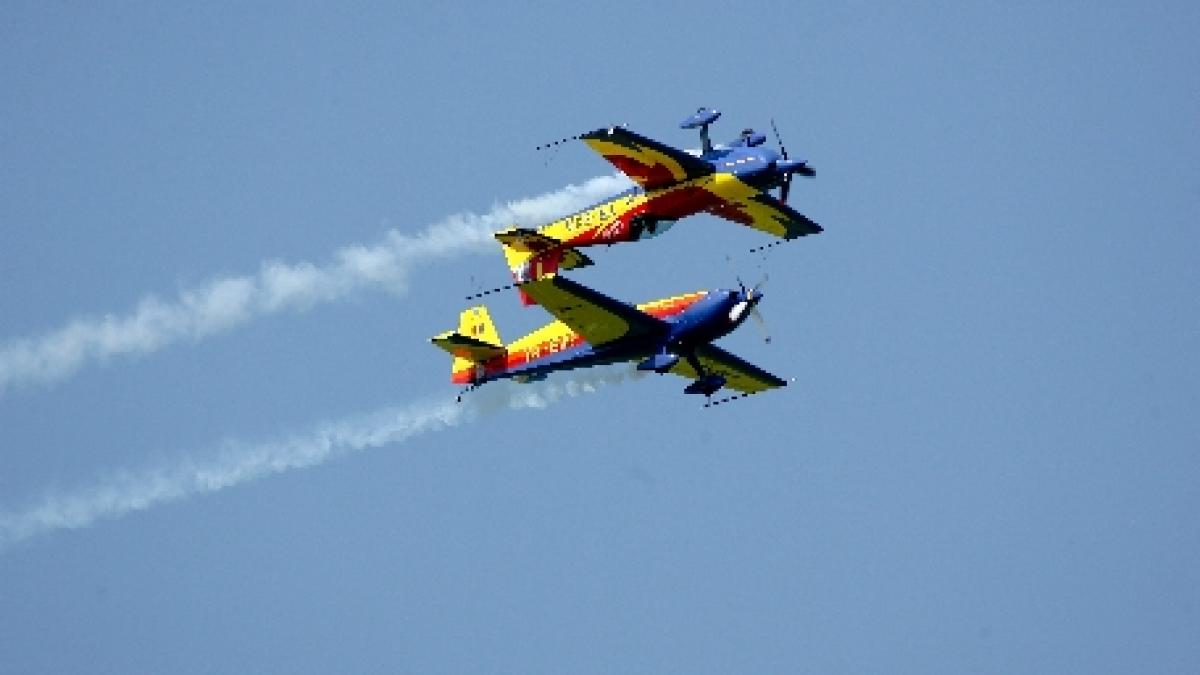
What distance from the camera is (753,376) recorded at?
8825 centimetres

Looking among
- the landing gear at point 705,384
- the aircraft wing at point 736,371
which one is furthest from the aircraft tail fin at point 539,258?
the aircraft wing at point 736,371

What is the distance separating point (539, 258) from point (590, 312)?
2.92 meters

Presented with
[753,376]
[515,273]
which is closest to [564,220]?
[515,273]

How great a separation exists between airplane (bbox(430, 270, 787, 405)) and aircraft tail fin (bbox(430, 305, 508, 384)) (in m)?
0.03

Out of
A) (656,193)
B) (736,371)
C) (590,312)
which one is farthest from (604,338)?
(736,371)

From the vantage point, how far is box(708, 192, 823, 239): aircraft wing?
85.1 metres

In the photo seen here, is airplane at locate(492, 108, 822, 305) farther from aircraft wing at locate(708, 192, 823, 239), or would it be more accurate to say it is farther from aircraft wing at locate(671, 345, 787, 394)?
aircraft wing at locate(671, 345, 787, 394)

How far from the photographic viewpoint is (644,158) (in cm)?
8081

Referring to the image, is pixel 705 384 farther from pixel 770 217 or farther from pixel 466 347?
pixel 466 347

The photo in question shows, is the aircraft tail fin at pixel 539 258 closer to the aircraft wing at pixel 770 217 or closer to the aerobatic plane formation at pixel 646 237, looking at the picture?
the aerobatic plane formation at pixel 646 237

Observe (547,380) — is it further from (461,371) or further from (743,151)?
(743,151)

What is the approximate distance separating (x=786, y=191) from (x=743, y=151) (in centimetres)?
244

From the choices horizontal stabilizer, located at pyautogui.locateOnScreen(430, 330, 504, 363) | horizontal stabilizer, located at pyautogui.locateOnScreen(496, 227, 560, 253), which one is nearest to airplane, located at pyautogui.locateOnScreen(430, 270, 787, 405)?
horizontal stabilizer, located at pyautogui.locateOnScreen(430, 330, 504, 363)

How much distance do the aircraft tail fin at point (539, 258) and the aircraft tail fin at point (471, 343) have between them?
9.84 feet
